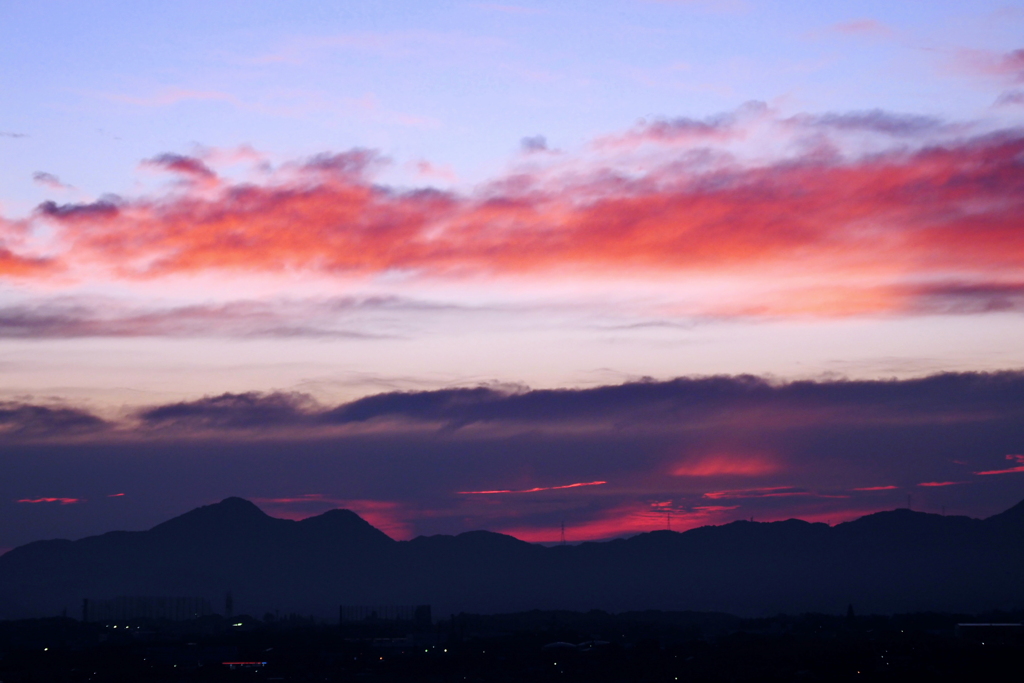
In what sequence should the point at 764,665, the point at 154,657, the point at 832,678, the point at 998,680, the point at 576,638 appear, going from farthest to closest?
the point at 576,638 → the point at 154,657 → the point at 764,665 → the point at 832,678 → the point at 998,680

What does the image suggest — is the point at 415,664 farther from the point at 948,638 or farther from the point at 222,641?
the point at 948,638

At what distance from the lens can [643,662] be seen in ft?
472

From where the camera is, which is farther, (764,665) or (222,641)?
(222,641)

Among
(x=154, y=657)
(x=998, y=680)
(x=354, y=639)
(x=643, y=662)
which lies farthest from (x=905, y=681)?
(x=354, y=639)

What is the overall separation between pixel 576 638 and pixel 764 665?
61.8m

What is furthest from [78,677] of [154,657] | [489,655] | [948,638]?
[948,638]

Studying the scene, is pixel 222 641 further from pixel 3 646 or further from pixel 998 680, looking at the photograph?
pixel 998 680

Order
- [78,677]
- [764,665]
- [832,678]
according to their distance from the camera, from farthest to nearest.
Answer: [764,665], [78,677], [832,678]

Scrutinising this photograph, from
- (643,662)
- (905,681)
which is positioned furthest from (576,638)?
(905,681)

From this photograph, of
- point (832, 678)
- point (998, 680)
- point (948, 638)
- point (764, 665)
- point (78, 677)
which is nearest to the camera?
point (998, 680)

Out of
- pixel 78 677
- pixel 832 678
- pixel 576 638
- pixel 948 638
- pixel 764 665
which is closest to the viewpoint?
pixel 832 678

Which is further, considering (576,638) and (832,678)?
(576,638)

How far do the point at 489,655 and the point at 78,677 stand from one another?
56167 mm

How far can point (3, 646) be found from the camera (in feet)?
623
